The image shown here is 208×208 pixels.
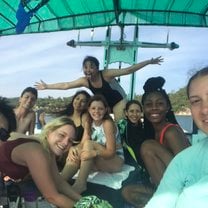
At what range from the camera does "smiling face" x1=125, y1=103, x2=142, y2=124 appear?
3480 millimetres

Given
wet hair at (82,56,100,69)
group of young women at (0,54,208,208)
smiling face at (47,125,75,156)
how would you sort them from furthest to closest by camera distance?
wet hair at (82,56,100,69) → smiling face at (47,125,75,156) → group of young women at (0,54,208,208)

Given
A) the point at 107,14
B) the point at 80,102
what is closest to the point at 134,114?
the point at 80,102

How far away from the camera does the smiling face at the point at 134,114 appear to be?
11.4 ft

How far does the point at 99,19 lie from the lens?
223 inches

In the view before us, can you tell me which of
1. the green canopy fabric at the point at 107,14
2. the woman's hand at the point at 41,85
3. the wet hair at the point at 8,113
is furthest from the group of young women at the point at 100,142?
the green canopy fabric at the point at 107,14

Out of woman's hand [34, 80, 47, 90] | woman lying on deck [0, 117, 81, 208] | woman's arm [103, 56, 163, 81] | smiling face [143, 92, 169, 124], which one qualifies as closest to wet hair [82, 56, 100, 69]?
woman's arm [103, 56, 163, 81]

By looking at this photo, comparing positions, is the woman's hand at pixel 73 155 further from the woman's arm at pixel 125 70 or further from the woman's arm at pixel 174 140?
the woman's arm at pixel 125 70

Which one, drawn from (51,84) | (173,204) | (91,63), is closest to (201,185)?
(173,204)

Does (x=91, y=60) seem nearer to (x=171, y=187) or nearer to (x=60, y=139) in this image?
(x=60, y=139)

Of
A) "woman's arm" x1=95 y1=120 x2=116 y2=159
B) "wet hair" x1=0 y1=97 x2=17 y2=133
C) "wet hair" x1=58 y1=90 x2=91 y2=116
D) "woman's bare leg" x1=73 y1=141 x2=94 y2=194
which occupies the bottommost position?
"woman's bare leg" x1=73 y1=141 x2=94 y2=194

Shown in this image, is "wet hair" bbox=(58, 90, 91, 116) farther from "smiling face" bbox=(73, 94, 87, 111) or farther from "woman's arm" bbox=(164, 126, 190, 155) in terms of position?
"woman's arm" bbox=(164, 126, 190, 155)

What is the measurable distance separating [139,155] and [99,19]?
3.12 m

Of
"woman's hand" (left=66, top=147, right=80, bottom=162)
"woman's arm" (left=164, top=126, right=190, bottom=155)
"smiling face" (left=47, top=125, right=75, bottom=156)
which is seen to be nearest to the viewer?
"smiling face" (left=47, top=125, right=75, bottom=156)

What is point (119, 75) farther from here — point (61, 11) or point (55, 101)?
point (61, 11)
